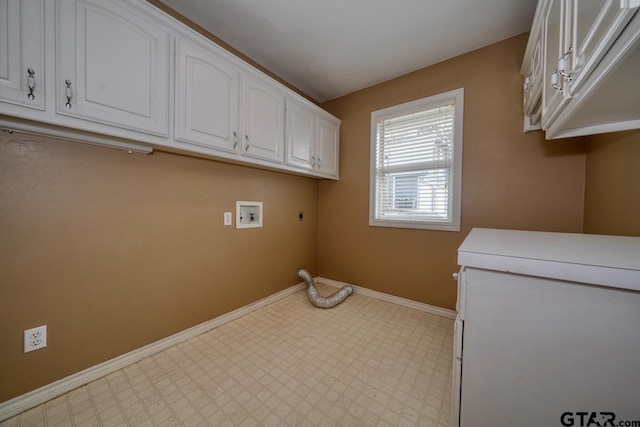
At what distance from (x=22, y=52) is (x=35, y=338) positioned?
1418 millimetres

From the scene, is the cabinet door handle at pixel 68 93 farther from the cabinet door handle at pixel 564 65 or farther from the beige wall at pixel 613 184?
the beige wall at pixel 613 184

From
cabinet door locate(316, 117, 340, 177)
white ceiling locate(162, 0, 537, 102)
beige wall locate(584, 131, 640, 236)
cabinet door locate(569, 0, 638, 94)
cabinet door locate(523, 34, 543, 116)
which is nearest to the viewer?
cabinet door locate(569, 0, 638, 94)

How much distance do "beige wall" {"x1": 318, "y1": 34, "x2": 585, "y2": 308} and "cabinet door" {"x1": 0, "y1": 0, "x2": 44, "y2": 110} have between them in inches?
95.1

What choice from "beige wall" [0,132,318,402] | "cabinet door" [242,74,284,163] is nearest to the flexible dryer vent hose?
"beige wall" [0,132,318,402]

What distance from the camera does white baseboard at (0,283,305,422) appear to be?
1.12m

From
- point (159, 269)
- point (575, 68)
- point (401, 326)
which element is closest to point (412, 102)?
point (575, 68)

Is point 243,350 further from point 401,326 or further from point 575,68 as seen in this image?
point 575,68

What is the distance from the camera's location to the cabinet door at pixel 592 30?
55cm

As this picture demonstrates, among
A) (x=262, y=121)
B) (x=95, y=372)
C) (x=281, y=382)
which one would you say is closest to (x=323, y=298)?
(x=281, y=382)

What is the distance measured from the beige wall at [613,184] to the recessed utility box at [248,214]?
252 centimetres

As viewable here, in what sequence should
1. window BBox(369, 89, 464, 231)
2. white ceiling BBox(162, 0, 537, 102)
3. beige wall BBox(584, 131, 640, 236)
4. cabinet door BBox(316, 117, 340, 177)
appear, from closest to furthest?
beige wall BBox(584, 131, 640, 236) < white ceiling BBox(162, 0, 537, 102) < window BBox(369, 89, 464, 231) < cabinet door BBox(316, 117, 340, 177)

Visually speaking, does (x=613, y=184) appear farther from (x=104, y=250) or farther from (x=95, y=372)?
(x=95, y=372)

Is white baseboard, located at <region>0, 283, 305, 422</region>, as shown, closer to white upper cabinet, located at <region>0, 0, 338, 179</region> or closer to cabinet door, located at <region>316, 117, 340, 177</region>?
white upper cabinet, located at <region>0, 0, 338, 179</region>

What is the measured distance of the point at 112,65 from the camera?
1.14 m
